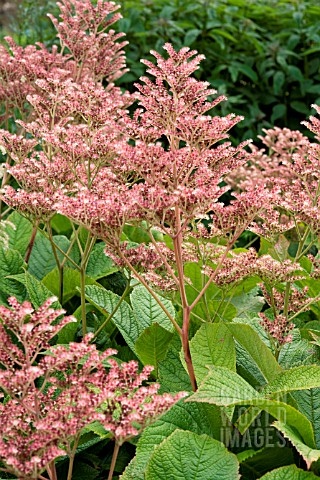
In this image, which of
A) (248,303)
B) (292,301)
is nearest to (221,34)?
(248,303)

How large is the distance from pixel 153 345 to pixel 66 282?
62 cm

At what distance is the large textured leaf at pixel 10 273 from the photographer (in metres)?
2.67

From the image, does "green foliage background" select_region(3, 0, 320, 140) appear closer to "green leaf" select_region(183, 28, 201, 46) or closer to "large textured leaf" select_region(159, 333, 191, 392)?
"green leaf" select_region(183, 28, 201, 46)

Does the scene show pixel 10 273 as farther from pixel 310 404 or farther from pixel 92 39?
pixel 310 404

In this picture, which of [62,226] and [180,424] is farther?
[62,226]

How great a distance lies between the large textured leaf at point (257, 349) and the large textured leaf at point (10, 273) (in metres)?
0.97

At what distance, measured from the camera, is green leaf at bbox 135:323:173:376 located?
2.22 metres

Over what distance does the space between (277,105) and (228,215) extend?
4.29 meters

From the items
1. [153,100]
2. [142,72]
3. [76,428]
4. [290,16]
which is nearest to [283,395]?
[76,428]

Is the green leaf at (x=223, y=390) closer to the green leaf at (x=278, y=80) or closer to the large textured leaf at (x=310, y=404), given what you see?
Answer: the large textured leaf at (x=310, y=404)

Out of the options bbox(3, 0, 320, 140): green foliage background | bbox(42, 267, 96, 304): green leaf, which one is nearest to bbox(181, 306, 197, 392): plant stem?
bbox(42, 267, 96, 304): green leaf

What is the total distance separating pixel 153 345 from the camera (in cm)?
224

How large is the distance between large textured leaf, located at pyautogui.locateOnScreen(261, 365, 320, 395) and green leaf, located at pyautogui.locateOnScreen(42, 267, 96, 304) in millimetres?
966

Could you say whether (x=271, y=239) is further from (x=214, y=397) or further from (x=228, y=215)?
(x=214, y=397)
